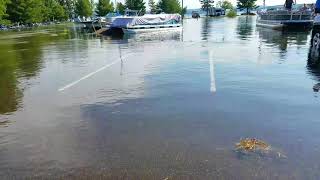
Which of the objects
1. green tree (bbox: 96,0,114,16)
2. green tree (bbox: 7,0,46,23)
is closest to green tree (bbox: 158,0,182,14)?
green tree (bbox: 96,0,114,16)

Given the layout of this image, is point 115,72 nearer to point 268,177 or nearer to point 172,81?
point 172,81

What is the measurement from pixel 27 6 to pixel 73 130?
7934 centimetres

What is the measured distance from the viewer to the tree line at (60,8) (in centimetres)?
7738

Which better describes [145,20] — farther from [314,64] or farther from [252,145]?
[252,145]

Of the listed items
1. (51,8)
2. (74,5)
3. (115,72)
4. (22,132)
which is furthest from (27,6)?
(22,132)

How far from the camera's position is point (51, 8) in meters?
107

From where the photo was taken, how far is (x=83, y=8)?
123 m

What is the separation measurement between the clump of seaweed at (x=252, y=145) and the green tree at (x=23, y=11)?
79.0 metres

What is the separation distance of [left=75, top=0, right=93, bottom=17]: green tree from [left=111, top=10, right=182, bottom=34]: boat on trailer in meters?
77.7

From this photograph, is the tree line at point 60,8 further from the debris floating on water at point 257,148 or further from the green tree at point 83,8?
the debris floating on water at point 257,148

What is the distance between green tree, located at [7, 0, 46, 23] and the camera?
7737 centimetres

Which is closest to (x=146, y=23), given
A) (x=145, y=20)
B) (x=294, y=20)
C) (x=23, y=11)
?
(x=145, y=20)

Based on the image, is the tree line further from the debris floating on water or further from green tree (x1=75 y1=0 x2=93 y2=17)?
the debris floating on water

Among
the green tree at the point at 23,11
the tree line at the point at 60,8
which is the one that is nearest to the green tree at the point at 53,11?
the tree line at the point at 60,8
